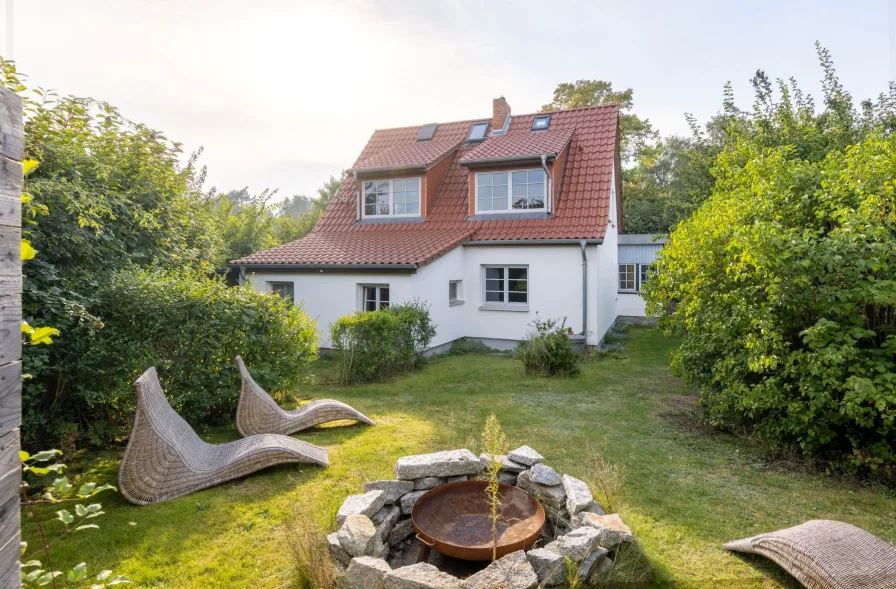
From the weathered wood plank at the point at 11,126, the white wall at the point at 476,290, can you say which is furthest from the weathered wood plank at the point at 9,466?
the white wall at the point at 476,290

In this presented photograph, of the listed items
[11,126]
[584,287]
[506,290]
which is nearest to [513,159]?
[506,290]

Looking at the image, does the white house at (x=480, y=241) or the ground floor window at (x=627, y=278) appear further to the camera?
the ground floor window at (x=627, y=278)

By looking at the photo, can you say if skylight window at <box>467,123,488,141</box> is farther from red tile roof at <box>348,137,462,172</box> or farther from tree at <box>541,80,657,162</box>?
tree at <box>541,80,657,162</box>

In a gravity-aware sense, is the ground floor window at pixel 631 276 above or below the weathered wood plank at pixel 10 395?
above

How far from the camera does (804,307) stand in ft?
19.2

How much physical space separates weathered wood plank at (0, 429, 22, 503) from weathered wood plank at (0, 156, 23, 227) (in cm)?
73

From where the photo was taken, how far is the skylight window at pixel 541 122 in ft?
58.0

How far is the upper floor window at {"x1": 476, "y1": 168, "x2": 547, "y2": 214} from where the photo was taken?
49.4 feet

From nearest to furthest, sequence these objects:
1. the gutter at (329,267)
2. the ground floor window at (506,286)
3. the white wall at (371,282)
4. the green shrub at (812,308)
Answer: the green shrub at (812,308) → the gutter at (329,267) → the white wall at (371,282) → the ground floor window at (506,286)

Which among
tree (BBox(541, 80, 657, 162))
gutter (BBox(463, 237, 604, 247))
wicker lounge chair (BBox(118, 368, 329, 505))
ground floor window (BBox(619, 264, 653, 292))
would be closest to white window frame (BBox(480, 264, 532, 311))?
gutter (BBox(463, 237, 604, 247))

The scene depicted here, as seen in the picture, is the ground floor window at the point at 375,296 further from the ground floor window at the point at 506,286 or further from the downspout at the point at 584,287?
the downspout at the point at 584,287

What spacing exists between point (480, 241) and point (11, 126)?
13.2 meters

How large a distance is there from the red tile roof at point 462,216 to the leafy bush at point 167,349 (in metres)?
5.50

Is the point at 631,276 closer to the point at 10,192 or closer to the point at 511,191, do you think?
the point at 511,191
